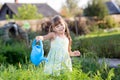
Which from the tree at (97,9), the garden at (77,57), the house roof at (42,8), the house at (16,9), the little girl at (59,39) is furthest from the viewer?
the house roof at (42,8)

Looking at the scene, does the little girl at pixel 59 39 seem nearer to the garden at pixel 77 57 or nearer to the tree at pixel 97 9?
the garden at pixel 77 57

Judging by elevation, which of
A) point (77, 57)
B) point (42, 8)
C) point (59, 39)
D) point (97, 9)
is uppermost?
point (59, 39)

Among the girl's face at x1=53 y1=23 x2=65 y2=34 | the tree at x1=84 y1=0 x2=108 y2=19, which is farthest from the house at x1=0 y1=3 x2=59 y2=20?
the girl's face at x1=53 y1=23 x2=65 y2=34

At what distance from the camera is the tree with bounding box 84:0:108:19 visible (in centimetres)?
3167

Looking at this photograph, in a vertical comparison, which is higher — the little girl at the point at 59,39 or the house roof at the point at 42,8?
the little girl at the point at 59,39

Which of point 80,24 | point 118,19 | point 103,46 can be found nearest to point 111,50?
point 103,46

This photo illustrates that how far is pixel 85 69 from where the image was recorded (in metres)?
6.11

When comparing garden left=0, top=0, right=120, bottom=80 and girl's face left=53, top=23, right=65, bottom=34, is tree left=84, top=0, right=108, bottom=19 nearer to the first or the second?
garden left=0, top=0, right=120, bottom=80

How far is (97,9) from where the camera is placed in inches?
1264

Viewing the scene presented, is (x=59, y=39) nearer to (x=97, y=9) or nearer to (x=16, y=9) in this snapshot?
(x=97, y=9)

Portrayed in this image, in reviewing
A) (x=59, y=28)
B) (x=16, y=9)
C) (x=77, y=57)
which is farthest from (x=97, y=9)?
(x=59, y=28)

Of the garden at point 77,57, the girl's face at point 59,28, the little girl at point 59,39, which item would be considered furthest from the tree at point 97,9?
the girl's face at point 59,28

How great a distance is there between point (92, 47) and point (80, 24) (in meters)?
→ 16.6

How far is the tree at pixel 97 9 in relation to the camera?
31.7 meters
